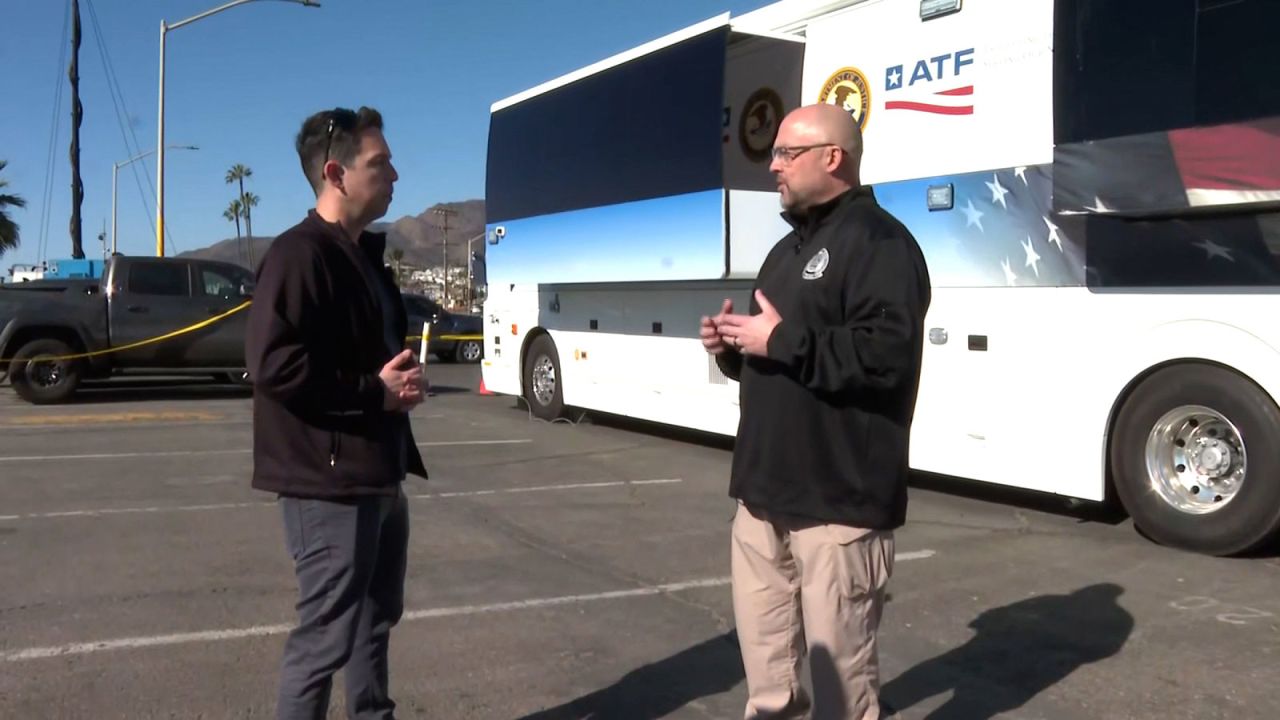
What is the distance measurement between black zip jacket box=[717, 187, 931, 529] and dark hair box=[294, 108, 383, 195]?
126 centimetres

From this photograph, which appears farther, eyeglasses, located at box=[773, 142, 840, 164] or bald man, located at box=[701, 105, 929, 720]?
eyeglasses, located at box=[773, 142, 840, 164]

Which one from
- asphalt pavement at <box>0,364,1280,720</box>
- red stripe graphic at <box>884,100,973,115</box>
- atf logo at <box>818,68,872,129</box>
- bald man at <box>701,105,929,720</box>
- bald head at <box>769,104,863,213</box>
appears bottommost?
asphalt pavement at <box>0,364,1280,720</box>

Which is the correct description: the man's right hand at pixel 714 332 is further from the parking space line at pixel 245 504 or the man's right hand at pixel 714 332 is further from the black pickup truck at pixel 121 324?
the black pickup truck at pixel 121 324

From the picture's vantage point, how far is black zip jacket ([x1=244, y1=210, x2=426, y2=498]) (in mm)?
2918

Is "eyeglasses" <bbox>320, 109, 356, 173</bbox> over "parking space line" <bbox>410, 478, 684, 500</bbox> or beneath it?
over

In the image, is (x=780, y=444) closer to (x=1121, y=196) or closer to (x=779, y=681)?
(x=779, y=681)

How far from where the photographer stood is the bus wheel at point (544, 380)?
42.0 ft

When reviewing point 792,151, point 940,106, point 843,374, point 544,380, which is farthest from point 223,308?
point 843,374

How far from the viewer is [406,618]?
17.0 ft

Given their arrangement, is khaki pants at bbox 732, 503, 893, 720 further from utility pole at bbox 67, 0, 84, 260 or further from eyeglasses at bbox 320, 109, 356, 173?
utility pole at bbox 67, 0, 84, 260

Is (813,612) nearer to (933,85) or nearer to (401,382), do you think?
(401,382)

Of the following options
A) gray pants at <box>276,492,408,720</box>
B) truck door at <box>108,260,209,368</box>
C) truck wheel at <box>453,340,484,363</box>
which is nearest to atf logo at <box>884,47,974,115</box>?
gray pants at <box>276,492,408,720</box>

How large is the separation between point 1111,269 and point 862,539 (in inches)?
172

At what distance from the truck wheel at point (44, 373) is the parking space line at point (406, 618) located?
11.4m
